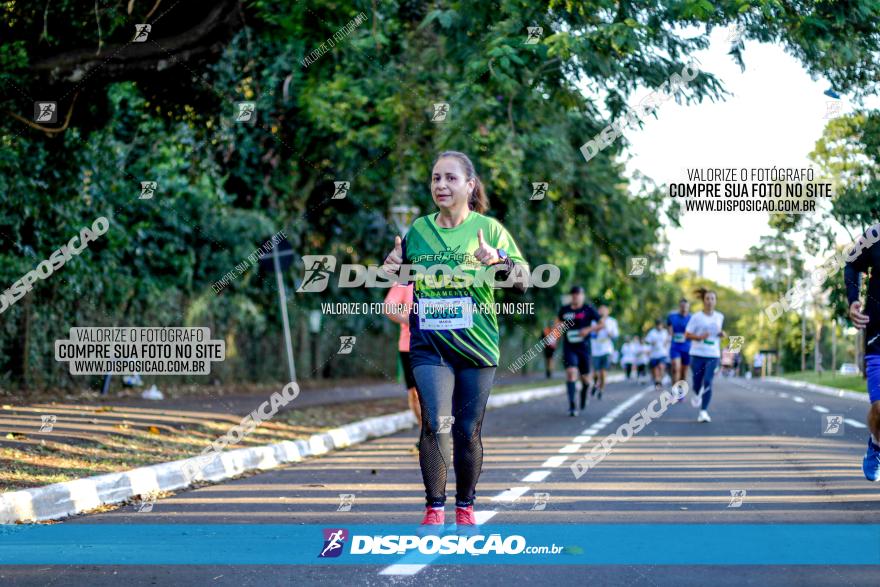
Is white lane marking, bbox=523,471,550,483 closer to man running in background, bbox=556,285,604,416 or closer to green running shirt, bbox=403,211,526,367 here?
green running shirt, bbox=403,211,526,367

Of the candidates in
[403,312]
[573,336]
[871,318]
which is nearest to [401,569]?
[871,318]

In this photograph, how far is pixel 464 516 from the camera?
277 inches

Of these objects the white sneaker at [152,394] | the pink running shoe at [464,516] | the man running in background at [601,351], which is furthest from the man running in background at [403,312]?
the man running in background at [601,351]

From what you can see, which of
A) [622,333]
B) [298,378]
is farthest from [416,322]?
[622,333]

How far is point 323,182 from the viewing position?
28656mm

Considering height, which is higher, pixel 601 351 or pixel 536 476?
pixel 601 351

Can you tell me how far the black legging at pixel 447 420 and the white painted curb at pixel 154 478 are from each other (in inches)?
123

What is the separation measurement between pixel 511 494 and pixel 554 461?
302 centimetres

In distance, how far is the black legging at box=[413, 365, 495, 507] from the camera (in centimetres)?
673

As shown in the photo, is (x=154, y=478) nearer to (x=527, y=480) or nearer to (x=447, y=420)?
(x=527, y=480)

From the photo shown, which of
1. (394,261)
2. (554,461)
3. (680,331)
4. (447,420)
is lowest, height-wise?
(554,461)

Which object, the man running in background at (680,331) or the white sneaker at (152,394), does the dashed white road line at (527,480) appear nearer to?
the man running in background at (680,331)

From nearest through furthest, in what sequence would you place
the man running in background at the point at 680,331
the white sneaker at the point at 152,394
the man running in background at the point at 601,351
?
1. the white sneaker at the point at 152,394
2. the man running in background at the point at 680,331
3. the man running in background at the point at 601,351

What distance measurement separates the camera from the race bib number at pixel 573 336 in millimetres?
19688
